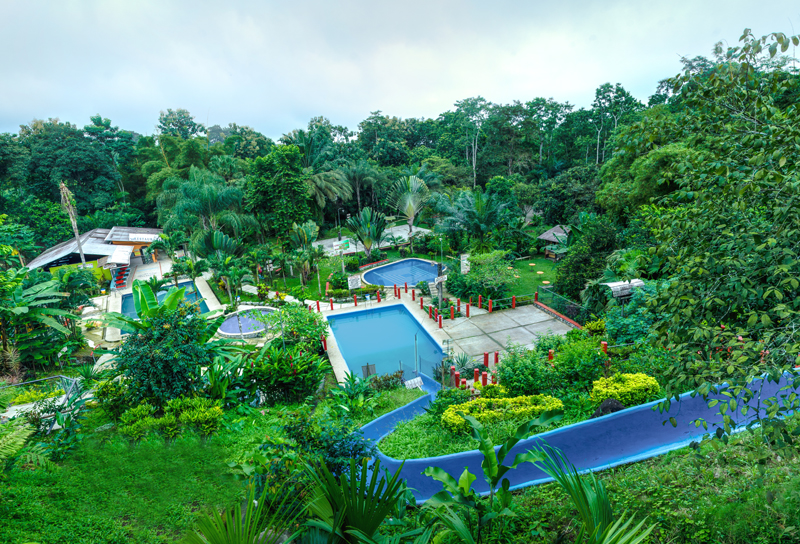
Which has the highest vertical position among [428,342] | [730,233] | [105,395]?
[730,233]

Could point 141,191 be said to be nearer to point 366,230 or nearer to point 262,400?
point 366,230

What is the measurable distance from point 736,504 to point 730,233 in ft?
9.26

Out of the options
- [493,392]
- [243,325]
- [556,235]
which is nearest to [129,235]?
[243,325]

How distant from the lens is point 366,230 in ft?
75.8

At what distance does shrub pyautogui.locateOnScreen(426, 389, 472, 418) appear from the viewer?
758 centimetres

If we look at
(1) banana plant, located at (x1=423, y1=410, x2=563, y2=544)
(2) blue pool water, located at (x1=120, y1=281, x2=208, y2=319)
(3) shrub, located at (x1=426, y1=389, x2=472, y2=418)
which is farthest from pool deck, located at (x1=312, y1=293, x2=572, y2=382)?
(2) blue pool water, located at (x1=120, y1=281, x2=208, y2=319)

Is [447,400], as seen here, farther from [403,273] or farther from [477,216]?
[403,273]

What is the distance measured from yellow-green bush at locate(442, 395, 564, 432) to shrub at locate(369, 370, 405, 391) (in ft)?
9.84

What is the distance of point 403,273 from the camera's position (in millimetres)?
22609

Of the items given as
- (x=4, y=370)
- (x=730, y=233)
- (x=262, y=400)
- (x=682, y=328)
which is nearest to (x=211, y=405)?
(x=262, y=400)

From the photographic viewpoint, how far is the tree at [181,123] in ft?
175

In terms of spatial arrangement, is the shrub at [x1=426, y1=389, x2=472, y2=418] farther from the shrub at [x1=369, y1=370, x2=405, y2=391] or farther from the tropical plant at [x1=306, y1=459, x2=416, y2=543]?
the tropical plant at [x1=306, y1=459, x2=416, y2=543]

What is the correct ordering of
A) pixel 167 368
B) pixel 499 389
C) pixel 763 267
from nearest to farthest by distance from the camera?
1. pixel 763 267
2. pixel 167 368
3. pixel 499 389

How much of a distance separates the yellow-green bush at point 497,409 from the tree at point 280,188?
18630 mm
